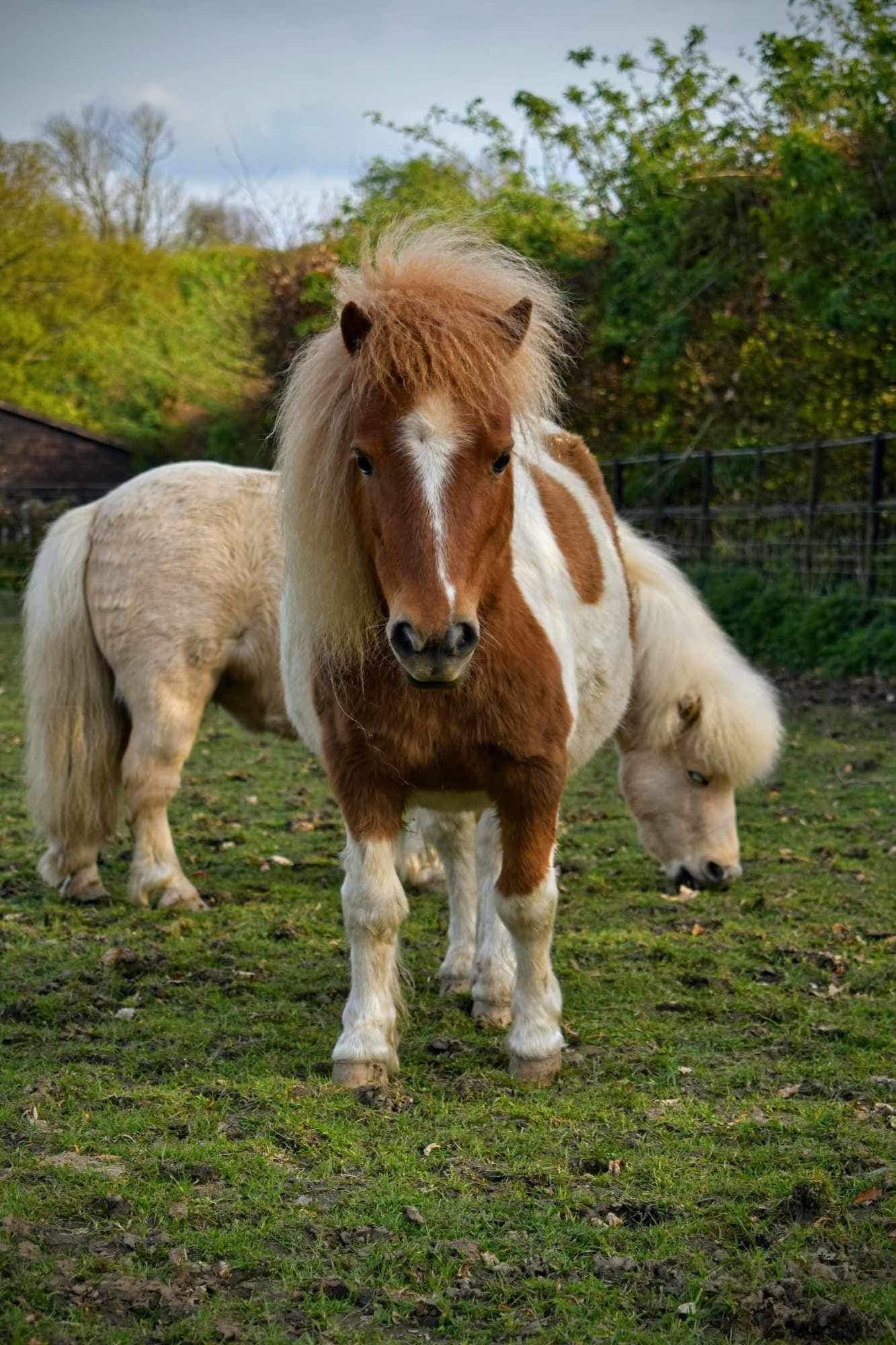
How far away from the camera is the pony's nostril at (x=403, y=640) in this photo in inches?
113

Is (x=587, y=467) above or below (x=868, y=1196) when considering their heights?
above

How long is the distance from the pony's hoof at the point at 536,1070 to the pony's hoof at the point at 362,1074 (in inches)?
13.7

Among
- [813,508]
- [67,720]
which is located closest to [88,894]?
[67,720]

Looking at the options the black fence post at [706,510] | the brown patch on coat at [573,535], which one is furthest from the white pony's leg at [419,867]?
the black fence post at [706,510]

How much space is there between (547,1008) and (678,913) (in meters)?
1.73

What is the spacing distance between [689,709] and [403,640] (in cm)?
276

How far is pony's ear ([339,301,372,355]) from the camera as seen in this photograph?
3105 millimetres

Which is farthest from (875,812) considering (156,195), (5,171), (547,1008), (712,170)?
(156,195)

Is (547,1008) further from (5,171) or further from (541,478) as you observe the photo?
(5,171)

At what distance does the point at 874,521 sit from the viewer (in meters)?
11.9

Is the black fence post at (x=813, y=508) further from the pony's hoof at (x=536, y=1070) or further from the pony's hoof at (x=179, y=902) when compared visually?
the pony's hoof at (x=536, y=1070)

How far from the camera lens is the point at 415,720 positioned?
3271 millimetres

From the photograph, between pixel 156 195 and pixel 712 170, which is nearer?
pixel 712 170

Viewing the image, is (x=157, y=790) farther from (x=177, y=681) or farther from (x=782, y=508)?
(x=782, y=508)
